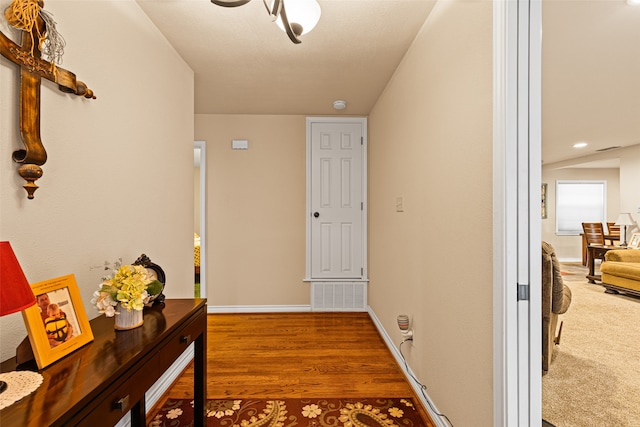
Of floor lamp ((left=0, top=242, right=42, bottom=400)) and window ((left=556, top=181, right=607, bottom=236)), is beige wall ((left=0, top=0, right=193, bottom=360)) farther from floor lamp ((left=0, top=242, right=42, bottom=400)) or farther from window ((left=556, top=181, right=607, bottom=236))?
window ((left=556, top=181, right=607, bottom=236))

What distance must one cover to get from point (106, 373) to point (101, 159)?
3.62 feet

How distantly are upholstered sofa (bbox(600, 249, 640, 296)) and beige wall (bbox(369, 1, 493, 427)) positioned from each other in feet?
13.5

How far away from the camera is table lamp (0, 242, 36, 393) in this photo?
30.5 inches

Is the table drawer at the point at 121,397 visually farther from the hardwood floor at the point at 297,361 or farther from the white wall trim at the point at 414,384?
the white wall trim at the point at 414,384

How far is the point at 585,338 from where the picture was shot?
3.03m

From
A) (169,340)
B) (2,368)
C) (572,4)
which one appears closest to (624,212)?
(572,4)

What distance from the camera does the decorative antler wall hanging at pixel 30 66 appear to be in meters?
1.12

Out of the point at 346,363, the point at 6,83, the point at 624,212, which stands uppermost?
the point at 6,83

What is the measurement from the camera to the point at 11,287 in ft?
2.62

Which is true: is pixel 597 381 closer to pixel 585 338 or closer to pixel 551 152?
pixel 585 338

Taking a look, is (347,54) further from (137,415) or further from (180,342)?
(137,415)

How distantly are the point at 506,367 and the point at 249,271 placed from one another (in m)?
3.22

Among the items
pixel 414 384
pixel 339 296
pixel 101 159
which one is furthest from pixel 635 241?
pixel 101 159

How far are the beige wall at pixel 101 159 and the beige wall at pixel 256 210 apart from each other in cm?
144
